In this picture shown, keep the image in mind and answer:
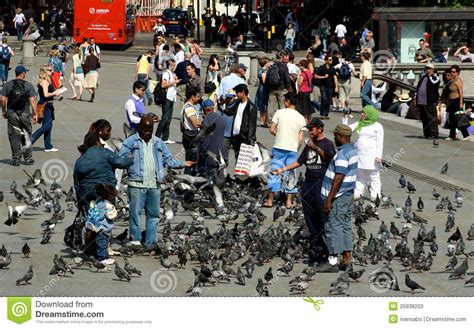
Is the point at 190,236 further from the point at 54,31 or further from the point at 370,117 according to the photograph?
the point at 54,31

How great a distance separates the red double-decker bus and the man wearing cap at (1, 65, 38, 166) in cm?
2885

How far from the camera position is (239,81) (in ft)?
77.5

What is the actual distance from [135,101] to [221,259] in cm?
571

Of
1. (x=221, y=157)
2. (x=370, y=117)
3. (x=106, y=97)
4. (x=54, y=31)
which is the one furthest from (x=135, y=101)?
(x=54, y=31)

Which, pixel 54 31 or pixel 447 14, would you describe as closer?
pixel 447 14

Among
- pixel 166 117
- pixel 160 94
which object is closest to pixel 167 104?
pixel 166 117

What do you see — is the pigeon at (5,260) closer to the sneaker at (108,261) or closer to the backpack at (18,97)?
the sneaker at (108,261)

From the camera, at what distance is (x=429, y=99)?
25281 millimetres

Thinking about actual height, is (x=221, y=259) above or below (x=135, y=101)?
below

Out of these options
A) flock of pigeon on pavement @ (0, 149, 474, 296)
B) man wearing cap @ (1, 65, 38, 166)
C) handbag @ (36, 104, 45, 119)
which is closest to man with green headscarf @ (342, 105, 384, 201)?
flock of pigeon on pavement @ (0, 149, 474, 296)

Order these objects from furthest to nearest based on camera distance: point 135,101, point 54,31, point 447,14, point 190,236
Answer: point 54,31 → point 447,14 → point 135,101 → point 190,236

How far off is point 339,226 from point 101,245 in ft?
8.95

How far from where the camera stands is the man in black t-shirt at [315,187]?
557 inches

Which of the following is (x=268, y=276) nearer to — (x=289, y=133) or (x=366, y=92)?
(x=289, y=133)
